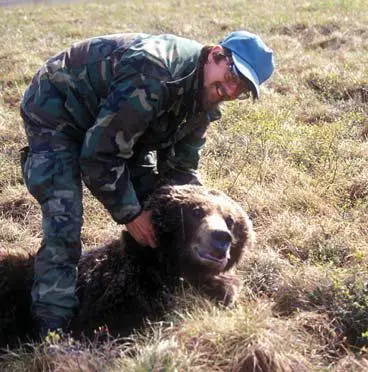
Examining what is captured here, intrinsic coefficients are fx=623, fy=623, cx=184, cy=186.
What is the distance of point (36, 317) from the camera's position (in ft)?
12.0

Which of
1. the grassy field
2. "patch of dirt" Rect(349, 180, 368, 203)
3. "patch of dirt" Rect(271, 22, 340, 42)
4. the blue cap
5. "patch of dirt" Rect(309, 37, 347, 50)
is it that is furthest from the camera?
"patch of dirt" Rect(271, 22, 340, 42)

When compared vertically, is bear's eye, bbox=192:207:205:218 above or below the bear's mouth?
above

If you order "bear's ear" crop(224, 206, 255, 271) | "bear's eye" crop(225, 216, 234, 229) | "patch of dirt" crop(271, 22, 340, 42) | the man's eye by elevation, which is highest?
the man's eye

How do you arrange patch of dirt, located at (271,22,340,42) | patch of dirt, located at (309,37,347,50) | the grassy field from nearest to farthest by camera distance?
the grassy field < patch of dirt, located at (309,37,347,50) < patch of dirt, located at (271,22,340,42)

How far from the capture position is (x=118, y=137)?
133 inches

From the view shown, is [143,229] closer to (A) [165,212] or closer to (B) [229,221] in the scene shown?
(A) [165,212]

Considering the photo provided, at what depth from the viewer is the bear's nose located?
134 inches

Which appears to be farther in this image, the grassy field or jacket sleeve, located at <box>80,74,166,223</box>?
jacket sleeve, located at <box>80,74,166,223</box>

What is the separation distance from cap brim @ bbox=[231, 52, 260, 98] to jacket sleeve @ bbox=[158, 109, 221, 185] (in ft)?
2.23

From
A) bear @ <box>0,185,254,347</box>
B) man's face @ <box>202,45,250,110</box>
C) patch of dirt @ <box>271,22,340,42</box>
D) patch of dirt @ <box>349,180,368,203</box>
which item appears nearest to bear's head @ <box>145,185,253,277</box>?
bear @ <box>0,185,254,347</box>

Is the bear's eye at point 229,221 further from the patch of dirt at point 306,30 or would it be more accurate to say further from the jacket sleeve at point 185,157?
the patch of dirt at point 306,30

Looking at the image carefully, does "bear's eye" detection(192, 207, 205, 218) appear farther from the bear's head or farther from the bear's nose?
the bear's nose

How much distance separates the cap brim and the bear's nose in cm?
80

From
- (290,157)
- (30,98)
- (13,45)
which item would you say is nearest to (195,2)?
(13,45)
